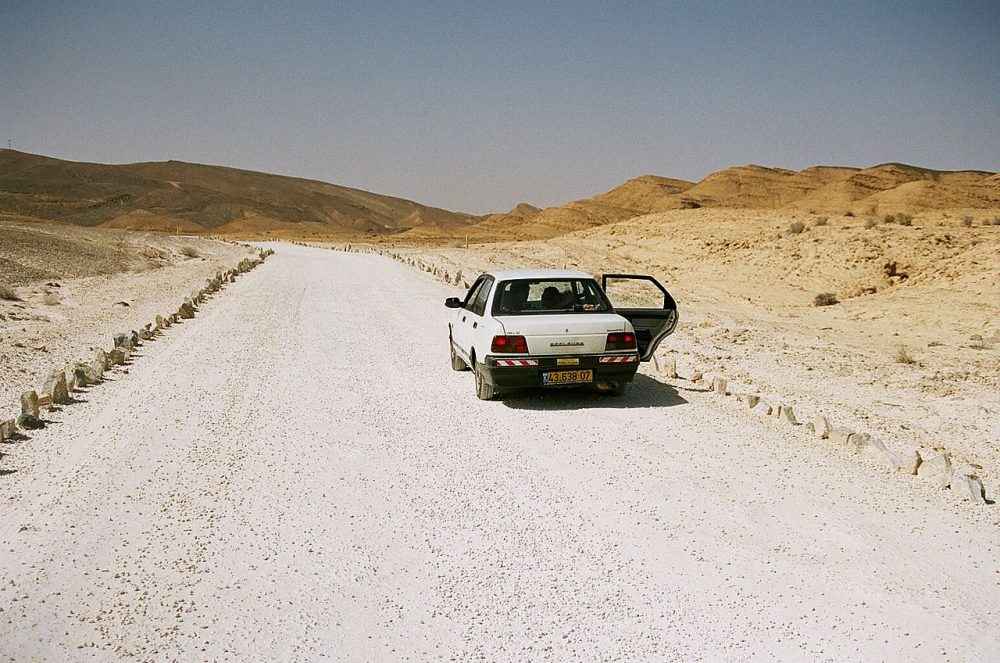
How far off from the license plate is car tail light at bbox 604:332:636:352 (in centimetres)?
41

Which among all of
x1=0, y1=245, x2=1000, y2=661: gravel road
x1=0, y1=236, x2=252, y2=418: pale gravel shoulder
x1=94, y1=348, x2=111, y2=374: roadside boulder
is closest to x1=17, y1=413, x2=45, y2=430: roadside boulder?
x1=0, y1=245, x2=1000, y2=661: gravel road

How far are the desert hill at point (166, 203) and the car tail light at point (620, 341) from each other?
95.4m

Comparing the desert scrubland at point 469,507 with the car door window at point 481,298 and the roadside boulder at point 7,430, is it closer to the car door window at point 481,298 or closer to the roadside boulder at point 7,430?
the roadside boulder at point 7,430

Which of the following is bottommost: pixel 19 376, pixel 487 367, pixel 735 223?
pixel 19 376

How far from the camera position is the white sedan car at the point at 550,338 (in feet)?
31.3

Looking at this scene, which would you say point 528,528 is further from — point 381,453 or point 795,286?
point 795,286

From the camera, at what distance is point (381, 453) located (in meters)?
7.82

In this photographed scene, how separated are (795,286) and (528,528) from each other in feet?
89.5

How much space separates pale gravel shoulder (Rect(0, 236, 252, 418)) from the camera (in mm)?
12109

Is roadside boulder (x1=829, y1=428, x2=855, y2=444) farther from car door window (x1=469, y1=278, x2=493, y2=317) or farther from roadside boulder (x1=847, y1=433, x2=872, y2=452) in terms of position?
car door window (x1=469, y1=278, x2=493, y2=317)

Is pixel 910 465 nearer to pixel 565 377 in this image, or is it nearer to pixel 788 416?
pixel 788 416

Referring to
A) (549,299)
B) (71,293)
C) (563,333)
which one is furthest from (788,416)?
A: (71,293)

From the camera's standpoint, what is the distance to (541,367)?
955cm

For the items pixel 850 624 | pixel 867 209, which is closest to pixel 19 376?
pixel 850 624
